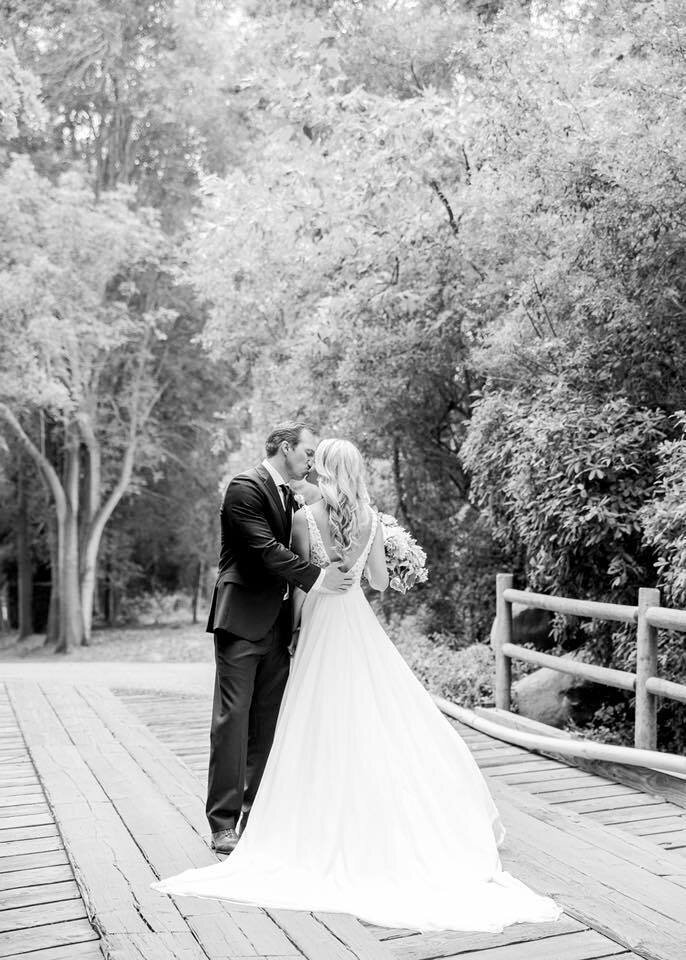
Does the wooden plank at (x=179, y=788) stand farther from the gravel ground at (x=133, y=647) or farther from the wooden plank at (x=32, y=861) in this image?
the gravel ground at (x=133, y=647)

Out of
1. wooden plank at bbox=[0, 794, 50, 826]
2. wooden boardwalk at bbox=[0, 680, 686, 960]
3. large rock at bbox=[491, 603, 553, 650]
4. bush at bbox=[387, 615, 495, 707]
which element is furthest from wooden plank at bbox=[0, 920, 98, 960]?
large rock at bbox=[491, 603, 553, 650]

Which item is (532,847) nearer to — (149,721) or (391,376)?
(149,721)

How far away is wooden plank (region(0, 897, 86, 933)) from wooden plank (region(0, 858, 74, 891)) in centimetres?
25

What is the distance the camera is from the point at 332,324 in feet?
32.8

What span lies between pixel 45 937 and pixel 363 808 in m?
1.29

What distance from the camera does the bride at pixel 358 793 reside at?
3539mm

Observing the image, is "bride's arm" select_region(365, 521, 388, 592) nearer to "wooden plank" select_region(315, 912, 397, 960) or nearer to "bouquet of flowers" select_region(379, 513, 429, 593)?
"bouquet of flowers" select_region(379, 513, 429, 593)

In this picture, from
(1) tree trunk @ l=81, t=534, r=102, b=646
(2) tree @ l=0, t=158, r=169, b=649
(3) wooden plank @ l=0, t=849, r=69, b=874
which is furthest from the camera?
(1) tree trunk @ l=81, t=534, r=102, b=646

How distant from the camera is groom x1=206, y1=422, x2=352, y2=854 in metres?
4.16

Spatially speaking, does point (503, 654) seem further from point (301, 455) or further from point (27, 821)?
point (27, 821)

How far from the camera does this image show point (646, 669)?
5.50m

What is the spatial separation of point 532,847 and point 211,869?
1.44 m

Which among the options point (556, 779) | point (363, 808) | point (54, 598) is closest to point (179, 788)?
point (363, 808)

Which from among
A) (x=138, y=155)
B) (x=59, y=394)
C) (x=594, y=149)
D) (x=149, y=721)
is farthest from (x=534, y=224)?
(x=138, y=155)
